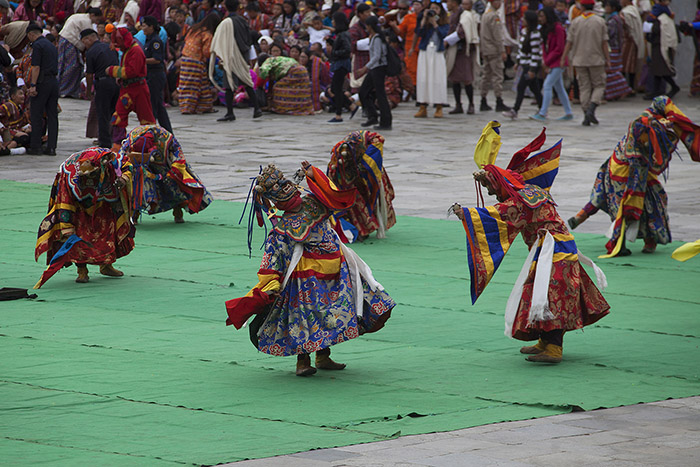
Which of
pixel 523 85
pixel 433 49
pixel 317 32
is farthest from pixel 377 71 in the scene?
pixel 317 32

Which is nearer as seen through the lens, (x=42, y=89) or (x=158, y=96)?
(x=42, y=89)

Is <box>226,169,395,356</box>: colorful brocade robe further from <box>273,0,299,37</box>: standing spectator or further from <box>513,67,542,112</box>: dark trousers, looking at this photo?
<box>273,0,299,37</box>: standing spectator

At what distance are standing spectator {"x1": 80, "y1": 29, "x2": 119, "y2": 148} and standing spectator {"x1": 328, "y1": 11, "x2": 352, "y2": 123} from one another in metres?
4.55

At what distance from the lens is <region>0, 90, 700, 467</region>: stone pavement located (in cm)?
511

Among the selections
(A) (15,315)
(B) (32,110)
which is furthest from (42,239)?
(B) (32,110)

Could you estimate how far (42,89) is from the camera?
16.4 m

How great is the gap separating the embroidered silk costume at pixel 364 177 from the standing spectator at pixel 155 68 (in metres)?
6.24

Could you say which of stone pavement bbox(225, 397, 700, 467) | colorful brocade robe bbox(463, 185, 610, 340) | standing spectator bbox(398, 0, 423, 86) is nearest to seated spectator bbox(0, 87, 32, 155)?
standing spectator bbox(398, 0, 423, 86)

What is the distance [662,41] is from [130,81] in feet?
37.5

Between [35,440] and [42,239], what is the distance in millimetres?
4180

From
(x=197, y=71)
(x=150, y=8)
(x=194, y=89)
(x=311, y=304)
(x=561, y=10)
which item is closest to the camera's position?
(x=311, y=304)

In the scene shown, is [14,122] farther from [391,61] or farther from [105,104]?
[391,61]

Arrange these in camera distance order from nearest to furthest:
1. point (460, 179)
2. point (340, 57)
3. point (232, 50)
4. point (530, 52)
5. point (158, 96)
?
point (460, 179)
point (158, 96)
point (340, 57)
point (232, 50)
point (530, 52)

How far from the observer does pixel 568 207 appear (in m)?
12.7
